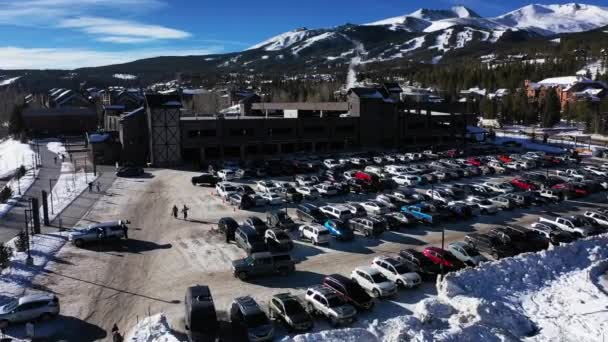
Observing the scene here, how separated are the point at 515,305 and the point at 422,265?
14.5 feet

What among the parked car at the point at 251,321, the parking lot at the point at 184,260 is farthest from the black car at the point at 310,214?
the parked car at the point at 251,321

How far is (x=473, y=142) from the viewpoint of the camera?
74.8 metres

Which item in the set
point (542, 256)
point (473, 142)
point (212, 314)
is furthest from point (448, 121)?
point (212, 314)

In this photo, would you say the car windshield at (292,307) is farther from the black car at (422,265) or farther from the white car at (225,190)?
the white car at (225,190)

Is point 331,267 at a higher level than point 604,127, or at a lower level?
lower

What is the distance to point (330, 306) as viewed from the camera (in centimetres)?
1794

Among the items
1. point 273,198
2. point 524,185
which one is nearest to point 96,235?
point 273,198

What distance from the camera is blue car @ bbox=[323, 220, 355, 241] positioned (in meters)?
27.5

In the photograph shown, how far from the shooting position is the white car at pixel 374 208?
33.3 m

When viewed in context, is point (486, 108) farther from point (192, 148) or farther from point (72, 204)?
point (72, 204)

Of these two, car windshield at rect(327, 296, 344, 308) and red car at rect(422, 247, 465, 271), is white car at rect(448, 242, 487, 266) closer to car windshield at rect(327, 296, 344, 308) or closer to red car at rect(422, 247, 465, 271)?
red car at rect(422, 247, 465, 271)

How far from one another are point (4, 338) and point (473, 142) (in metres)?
69.8

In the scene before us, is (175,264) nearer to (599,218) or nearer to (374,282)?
(374,282)

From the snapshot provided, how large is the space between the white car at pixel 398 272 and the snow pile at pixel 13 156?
50.7 m
